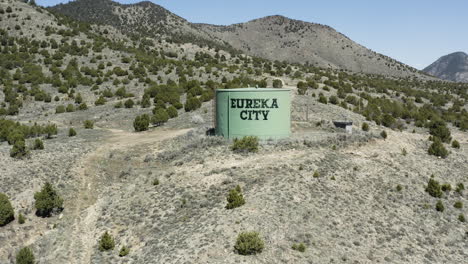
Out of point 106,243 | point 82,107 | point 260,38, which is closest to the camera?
point 106,243

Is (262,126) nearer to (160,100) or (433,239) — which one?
(433,239)

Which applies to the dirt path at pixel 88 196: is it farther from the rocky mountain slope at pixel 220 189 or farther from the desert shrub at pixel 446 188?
the desert shrub at pixel 446 188

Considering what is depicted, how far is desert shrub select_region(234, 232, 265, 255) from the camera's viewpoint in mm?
19156

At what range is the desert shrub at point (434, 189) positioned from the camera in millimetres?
29688

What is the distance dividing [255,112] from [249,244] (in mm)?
15953

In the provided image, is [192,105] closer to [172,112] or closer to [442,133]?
[172,112]

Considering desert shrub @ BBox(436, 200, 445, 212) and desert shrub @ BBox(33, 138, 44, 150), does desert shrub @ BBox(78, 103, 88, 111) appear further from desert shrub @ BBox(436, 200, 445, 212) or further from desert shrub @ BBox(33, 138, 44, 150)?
desert shrub @ BBox(436, 200, 445, 212)

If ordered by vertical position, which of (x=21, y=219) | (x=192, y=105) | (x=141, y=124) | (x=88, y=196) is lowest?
(x=21, y=219)

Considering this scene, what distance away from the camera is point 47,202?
25.6m

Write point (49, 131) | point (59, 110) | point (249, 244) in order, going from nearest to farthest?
point (249, 244), point (49, 131), point (59, 110)

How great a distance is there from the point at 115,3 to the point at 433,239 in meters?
165

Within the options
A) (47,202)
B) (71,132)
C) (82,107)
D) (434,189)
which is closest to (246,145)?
(434,189)

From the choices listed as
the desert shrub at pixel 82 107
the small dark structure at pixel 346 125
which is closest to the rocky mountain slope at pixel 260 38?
the desert shrub at pixel 82 107

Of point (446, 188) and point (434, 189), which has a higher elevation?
point (434, 189)
